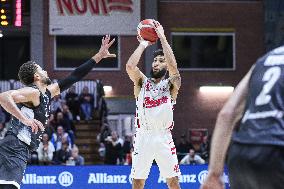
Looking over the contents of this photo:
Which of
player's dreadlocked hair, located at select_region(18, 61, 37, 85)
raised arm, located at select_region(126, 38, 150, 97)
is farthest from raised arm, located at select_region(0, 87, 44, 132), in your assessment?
raised arm, located at select_region(126, 38, 150, 97)

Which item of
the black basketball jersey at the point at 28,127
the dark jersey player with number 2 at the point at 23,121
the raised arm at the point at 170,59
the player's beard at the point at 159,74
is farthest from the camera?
the player's beard at the point at 159,74

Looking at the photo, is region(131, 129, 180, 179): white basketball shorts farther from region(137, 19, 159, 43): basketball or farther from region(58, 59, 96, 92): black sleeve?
region(58, 59, 96, 92): black sleeve

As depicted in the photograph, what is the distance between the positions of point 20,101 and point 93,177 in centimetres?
674

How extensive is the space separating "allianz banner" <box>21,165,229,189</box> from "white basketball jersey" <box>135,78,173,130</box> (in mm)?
4515

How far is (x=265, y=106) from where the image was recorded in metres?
3.59

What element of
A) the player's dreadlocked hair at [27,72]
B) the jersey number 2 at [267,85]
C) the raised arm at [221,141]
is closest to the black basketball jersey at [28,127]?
the player's dreadlocked hair at [27,72]

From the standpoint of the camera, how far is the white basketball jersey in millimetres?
9102

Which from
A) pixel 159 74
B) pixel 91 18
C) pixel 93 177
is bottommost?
pixel 93 177

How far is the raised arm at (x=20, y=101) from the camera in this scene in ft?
22.3

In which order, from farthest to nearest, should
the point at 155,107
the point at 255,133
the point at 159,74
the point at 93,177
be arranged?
the point at 93,177 → the point at 159,74 → the point at 155,107 → the point at 255,133

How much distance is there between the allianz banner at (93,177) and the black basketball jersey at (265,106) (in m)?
9.93

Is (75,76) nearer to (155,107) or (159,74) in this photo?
(155,107)

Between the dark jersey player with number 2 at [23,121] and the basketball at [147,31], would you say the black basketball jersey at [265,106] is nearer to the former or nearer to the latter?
the dark jersey player with number 2 at [23,121]

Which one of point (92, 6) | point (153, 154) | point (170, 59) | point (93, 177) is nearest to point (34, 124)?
point (153, 154)
